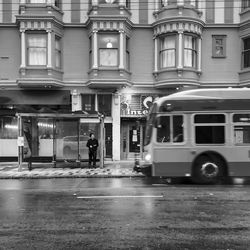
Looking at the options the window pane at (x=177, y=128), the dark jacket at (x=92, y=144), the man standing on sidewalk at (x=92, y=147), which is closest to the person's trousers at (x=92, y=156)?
the man standing on sidewalk at (x=92, y=147)

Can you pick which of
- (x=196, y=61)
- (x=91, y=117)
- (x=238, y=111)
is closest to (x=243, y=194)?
(x=238, y=111)

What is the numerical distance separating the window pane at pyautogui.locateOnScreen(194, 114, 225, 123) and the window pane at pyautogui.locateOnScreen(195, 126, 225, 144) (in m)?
0.20

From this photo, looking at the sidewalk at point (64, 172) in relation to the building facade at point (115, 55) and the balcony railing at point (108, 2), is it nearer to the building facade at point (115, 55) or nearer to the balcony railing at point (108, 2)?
the building facade at point (115, 55)

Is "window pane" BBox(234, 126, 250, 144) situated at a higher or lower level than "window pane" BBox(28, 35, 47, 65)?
lower

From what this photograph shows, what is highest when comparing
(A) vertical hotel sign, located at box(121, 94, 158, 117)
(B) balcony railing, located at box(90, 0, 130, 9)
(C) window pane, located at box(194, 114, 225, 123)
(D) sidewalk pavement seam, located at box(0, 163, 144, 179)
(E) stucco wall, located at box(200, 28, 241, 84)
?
(B) balcony railing, located at box(90, 0, 130, 9)

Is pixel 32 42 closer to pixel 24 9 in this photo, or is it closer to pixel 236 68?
pixel 24 9

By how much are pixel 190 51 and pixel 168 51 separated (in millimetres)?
1256

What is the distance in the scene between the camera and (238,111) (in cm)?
1420

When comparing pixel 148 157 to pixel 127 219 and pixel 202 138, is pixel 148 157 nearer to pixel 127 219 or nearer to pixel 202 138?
pixel 202 138

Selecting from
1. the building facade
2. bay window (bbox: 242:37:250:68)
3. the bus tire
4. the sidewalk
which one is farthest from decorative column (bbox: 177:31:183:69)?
the bus tire

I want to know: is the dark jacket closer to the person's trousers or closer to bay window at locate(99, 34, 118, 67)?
the person's trousers

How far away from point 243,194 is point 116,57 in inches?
573

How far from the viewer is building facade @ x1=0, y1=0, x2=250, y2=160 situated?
2397 centimetres

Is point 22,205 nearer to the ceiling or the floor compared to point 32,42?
nearer to the floor
